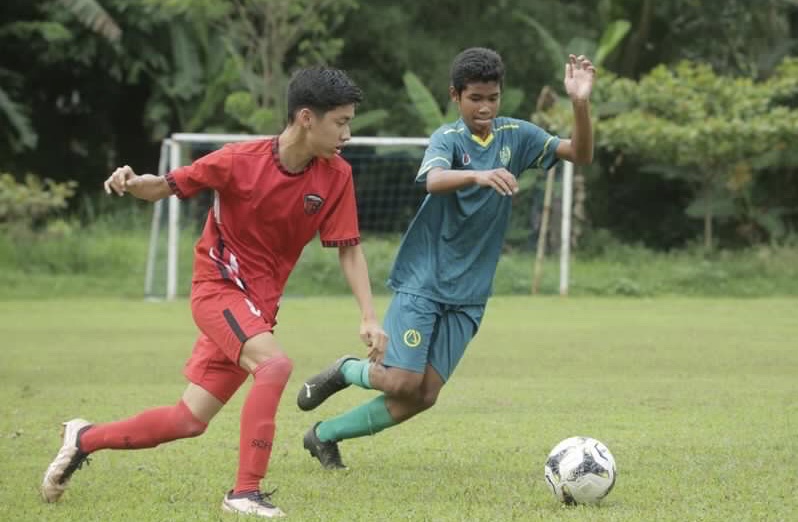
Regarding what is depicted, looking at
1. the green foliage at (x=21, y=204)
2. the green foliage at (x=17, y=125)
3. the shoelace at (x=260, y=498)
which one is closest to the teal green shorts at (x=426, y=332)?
the shoelace at (x=260, y=498)

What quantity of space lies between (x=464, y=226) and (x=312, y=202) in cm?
99

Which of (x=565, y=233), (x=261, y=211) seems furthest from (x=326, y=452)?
(x=565, y=233)

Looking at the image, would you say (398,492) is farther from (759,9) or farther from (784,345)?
(759,9)

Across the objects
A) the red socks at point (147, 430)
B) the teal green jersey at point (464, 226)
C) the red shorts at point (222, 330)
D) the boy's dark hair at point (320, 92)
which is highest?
the boy's dark hair at point (320, 92)

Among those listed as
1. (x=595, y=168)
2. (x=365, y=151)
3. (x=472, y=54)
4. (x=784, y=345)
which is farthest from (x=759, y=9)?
(x=472, y=54)

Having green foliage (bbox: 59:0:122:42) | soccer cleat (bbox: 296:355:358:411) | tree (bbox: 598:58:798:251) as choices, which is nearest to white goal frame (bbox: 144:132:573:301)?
tree (bbox: 598:58:798:251)

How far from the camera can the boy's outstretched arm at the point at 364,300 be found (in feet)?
18.2

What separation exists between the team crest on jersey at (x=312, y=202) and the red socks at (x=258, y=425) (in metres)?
0.69

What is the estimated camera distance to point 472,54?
6.41m

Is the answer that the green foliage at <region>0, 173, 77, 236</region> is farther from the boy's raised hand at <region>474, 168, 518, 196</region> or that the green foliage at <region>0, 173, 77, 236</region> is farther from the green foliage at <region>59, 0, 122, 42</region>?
the boy's raised hand at <region>474, 168, 518, 196</region>

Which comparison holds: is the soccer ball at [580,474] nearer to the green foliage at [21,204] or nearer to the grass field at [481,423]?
the grass field at [481,423]

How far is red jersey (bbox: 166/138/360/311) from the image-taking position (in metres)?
5.70

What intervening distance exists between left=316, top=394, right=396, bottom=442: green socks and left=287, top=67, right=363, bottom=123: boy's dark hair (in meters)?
1.58

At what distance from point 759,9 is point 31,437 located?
21.9m
